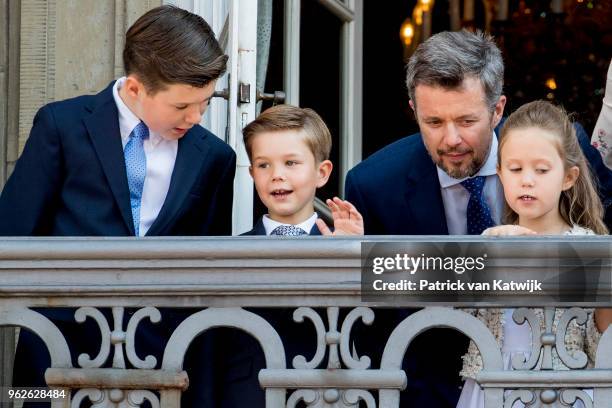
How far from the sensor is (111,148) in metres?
4.66

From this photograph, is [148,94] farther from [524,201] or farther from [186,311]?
[524,201]

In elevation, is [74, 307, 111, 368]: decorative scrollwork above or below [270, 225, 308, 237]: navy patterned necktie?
below

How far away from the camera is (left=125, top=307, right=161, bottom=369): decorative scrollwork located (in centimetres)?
396

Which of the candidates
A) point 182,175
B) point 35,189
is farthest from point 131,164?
point 35,189

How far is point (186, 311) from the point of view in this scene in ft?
14.8

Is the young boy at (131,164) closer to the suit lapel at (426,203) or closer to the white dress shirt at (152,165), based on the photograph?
the white dress shirt at (152,165)

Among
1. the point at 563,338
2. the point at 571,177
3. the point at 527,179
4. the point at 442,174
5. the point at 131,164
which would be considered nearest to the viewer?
the point at 563,338

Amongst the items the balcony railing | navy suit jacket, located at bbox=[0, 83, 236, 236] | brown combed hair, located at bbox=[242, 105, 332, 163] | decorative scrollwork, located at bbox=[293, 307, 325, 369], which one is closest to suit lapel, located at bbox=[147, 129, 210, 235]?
navy suit jacket, located at bbox=[0, 83, 236, 236]

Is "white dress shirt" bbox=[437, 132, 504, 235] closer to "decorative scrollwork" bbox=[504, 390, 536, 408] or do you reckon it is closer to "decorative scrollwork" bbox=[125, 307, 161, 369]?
"decorative scrollwork" bbox=[504, 390, 536, 408]

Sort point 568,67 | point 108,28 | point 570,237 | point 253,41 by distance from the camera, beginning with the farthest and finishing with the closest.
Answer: point 568,67, point 108,28, point 253,41, point 570,237

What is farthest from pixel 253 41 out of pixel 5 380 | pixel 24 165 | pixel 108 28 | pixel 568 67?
pixel 568 67

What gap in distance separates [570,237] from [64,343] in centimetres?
134

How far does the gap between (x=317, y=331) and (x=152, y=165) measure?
3.49 ft

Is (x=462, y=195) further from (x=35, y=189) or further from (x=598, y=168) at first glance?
(x=35, y=189)
